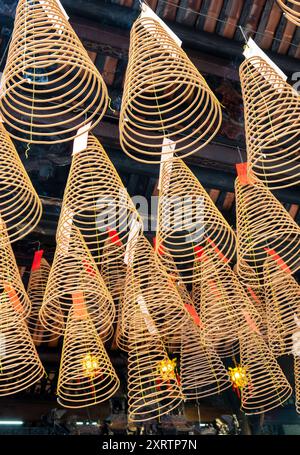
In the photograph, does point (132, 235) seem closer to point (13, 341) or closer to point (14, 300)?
point (14, 300)

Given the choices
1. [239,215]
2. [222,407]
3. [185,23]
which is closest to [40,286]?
[239,215]

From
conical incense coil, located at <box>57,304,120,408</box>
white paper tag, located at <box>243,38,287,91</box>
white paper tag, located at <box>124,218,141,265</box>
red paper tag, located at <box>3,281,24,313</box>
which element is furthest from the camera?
conical incense coil, located at <box>57,304,120,408</box>

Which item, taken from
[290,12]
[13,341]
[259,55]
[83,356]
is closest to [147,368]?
[83,356]

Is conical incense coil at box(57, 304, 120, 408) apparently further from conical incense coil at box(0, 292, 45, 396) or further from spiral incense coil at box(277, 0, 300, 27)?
spiral incense coil at box(277, 0, 300, 27)

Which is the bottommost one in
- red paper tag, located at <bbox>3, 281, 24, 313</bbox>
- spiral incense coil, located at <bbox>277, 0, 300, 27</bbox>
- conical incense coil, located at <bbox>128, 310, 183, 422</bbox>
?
conical incense coil, located at <bbox>128, 310, 183, 422</bbox>

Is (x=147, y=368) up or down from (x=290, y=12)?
down

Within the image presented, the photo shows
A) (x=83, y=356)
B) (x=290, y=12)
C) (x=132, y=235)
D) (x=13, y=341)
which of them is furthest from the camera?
(x=83, y=356)

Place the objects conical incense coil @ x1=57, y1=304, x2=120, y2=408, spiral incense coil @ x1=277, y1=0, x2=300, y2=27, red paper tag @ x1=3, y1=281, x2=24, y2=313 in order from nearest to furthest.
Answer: spiral incense coil @ x1=277, y1=0, x2=300, y2=27 < red paper tag @ x1=3, y1=281, x2=24, y2=313 < conical incense coil @ x1=57, y1=304, x2=120, y2=408

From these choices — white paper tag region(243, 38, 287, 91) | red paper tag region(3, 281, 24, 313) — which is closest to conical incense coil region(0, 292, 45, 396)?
red paper tag region(3, 281, 24, 313)

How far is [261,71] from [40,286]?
3.90 meters

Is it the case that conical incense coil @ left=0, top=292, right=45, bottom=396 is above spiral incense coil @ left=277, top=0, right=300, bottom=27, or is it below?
below

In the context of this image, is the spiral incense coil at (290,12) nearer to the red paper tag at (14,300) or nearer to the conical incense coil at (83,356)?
the conical incense coil at (83,356)

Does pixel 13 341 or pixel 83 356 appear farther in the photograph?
pixel 83 356
